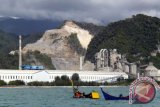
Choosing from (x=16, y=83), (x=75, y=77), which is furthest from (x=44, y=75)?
(x=16, y=83)

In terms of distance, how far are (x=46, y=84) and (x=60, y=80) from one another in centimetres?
704

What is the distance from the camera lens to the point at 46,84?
157875 millimetres

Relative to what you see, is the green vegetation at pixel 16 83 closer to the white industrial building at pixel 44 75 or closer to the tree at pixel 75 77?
the white industrial building at pixel 44 75

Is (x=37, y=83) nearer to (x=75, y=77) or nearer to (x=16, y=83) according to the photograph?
(x=16, y=83)

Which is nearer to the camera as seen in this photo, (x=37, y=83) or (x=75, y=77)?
(x=37, y=83)

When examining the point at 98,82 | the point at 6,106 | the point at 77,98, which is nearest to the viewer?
the point at 6,106

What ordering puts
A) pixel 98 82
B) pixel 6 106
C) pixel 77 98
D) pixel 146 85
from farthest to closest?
pixel 98 82, pixel 77 98, pixel 6 106, pixel 146 85

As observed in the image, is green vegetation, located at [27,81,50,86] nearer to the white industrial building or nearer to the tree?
the white industrial building

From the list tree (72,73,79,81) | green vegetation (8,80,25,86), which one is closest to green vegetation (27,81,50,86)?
green vegetation (8,80,25,86)

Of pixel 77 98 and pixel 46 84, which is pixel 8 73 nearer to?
pixel 46 84

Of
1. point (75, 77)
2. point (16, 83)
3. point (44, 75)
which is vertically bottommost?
point (16, 83)

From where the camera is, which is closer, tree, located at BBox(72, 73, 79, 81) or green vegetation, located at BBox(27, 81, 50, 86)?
green vegetation, located at BBox(27, 81, 50, 86)

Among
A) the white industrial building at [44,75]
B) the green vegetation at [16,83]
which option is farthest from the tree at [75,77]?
the green vegetation at [16,83]

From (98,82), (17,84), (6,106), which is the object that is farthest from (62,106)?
(98,82)
